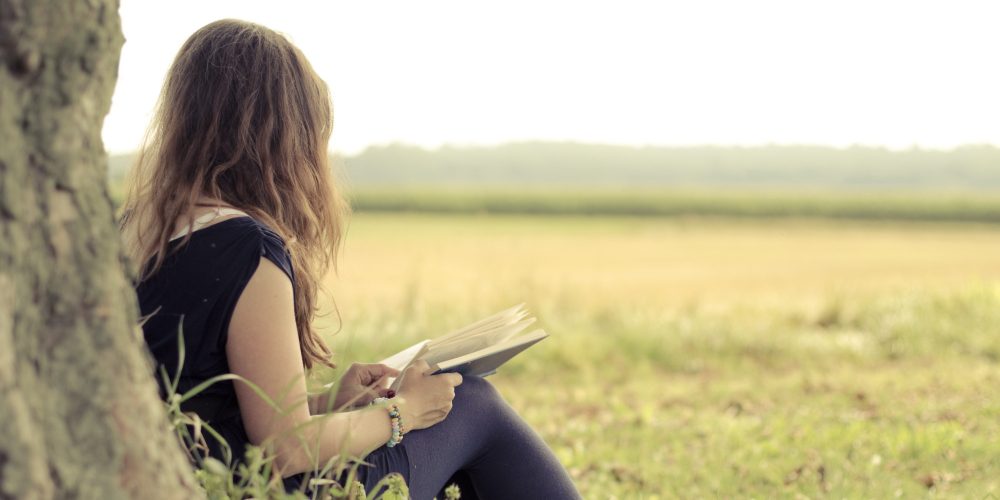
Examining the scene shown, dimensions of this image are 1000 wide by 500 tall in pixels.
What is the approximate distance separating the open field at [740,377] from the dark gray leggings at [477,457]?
12.0 inches

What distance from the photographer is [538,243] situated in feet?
96.3

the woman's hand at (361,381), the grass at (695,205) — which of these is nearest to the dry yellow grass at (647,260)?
the grass at (695,205)

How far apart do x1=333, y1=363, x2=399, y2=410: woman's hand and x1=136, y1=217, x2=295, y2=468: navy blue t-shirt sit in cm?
33

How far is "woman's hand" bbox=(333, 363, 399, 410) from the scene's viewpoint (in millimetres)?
2531

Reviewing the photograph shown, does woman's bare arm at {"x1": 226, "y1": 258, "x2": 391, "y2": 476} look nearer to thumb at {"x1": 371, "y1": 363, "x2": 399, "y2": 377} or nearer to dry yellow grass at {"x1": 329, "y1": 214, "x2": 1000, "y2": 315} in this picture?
thumb at {"x1": 371, "y1": 363, "x2": 399, "y2": 377}

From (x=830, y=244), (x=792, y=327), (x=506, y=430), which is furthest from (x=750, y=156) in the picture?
(x=506, y=430)

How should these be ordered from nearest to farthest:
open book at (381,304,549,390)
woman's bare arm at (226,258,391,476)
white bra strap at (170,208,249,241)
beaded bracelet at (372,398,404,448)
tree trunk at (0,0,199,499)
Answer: tree trunk at (0,0,199,499) < woman's bare arm at (226,258,391,476) < white bra strap at (170,208,249,241) < beaded bracelet at (372,398,404,448) < open book at (381,304,549,390)

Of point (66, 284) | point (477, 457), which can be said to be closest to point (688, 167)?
point (477, 457)

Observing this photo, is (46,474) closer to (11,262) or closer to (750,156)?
(11,262)

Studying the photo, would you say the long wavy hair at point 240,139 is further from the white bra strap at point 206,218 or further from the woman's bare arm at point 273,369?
the woman's bare arm at point 273,369

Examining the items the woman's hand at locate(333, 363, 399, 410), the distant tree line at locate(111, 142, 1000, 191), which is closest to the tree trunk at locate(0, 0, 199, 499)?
the woman's hand at locate(333, 363, 399, 410)

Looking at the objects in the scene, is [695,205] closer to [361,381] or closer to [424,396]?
[361,381]

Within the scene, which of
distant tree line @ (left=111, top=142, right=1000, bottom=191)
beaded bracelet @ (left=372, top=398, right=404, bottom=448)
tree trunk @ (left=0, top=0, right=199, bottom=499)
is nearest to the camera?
tree trunk @ (left=0, top=0, right=199, bottom=499)

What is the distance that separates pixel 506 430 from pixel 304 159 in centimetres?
82
